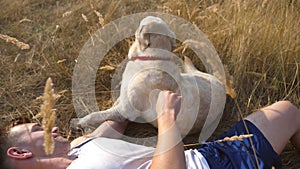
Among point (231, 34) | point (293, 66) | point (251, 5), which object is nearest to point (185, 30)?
point (231, 34)

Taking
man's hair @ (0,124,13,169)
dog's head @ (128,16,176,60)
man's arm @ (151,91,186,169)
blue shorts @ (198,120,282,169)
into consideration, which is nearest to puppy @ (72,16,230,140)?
dog's head @ (128,16,176,60)

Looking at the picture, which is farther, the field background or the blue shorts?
the field background

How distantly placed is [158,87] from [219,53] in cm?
67

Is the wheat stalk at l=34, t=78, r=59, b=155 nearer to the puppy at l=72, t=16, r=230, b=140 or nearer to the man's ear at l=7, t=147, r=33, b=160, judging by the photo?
the man's ear at l=7, t=147, r=33, b=160

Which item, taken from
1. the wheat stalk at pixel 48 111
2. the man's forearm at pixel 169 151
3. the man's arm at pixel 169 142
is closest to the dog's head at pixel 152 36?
the man's arm at pixel 169 142

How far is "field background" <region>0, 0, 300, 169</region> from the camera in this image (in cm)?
232

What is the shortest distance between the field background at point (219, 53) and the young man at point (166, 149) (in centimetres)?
23

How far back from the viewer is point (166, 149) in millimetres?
1543

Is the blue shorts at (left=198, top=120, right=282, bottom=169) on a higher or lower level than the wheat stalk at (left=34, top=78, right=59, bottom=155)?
lower

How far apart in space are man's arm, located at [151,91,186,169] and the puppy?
35 centimetres

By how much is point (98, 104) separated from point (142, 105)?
17.1 inches

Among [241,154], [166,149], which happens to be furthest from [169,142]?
[241,154]

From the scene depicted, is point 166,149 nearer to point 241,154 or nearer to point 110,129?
point 241,154

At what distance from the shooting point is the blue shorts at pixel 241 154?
5.71 feet
